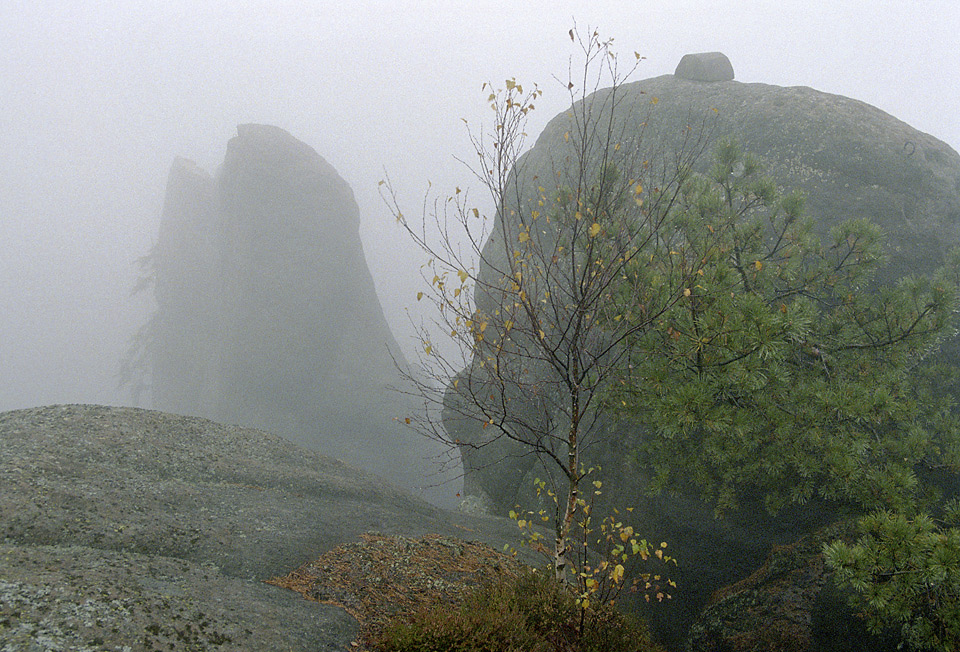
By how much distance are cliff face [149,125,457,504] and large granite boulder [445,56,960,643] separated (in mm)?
19797

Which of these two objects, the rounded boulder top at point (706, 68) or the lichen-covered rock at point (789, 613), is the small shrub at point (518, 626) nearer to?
the lichen-covered rock at point (789, 613)

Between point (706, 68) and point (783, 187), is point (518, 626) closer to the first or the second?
point (783, 187)

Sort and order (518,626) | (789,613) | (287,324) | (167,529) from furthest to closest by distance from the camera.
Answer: (287,324) → (789,613) → (167,529) → (518,626)

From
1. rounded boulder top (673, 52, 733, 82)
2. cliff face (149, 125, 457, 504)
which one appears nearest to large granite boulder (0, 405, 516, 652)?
rounded boulder top (673, 52, 733, 82)

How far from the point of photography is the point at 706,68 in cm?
1947

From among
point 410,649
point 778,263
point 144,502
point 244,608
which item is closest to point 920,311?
point 778,263

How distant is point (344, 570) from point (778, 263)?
7.76 metres

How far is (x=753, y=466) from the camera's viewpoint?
277 inches

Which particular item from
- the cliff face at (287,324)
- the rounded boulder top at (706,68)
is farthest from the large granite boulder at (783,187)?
the cliff face at (287,324)

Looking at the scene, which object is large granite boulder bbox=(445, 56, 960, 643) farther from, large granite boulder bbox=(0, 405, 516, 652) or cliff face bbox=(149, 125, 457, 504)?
cliff face bbox=(149, 125, 457, 504)

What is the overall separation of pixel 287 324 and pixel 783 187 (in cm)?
3275

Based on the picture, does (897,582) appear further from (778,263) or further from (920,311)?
(778,263)

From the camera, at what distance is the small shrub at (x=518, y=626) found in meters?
4.30

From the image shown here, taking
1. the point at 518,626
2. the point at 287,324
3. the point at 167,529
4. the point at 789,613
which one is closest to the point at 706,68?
the point at 789,613
